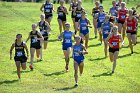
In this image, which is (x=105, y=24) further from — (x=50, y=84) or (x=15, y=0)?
(x=15, y=0)

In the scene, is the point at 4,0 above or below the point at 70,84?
above

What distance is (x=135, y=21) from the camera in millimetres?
28250

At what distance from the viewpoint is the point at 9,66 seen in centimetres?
2489

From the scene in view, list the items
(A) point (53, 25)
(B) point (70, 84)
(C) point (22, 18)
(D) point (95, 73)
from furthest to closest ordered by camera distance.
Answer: (C) point (22, 18) → (A) point (53, 25) → (D) point (95, 73) → (B) point (70, 84)

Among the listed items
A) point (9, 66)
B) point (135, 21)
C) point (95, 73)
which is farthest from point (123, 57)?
point (9, 66)

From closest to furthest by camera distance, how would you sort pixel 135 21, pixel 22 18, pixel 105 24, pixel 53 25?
1. pixel 105 24
2. pixel 135 21
3. pixel 53 25
4. pixel 22 18

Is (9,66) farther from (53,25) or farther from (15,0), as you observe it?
(15,0)

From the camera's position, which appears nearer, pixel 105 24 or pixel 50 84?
pixel 50 84

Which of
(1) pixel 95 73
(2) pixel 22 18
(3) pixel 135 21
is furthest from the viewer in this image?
(2) pixel 22 18

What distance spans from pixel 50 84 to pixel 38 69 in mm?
2850

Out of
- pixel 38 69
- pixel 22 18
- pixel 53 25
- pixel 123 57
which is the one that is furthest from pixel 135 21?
pixel 22 18

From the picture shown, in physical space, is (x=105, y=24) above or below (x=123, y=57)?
above

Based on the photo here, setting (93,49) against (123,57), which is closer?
(123,57)

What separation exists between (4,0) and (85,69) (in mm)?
25811
